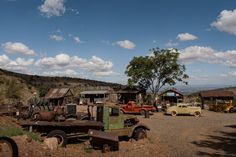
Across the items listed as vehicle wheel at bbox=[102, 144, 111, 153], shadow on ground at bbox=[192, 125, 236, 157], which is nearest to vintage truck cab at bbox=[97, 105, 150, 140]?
vehicle wheel at bbox=[102, 144, 111, 153]

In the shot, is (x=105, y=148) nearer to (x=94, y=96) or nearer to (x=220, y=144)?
(x=220, y=144)

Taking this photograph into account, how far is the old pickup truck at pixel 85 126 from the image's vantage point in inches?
648

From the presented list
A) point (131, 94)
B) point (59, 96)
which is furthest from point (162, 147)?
point (59, 96)

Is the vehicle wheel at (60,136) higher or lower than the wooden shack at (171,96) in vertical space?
lower

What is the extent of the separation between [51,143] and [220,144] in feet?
30.9

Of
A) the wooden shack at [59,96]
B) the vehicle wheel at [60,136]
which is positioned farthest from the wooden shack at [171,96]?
the vehicle wheel at [60,136]

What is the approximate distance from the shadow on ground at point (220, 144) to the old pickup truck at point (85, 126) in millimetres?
4351

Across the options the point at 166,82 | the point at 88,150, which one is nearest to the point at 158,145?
the point at 88,150

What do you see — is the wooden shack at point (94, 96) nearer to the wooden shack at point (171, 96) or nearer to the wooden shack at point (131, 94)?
the wooden shack at point (131, 94)

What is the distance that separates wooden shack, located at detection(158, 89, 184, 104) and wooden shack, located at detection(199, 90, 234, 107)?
4044mm

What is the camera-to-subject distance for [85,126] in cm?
1703

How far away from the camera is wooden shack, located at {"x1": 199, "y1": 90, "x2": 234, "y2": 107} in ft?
165

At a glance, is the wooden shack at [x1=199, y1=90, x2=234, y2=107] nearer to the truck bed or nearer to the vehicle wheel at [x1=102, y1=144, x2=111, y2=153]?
the truck bed

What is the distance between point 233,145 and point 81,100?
4169 cm
